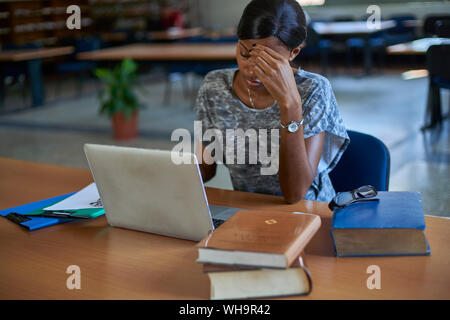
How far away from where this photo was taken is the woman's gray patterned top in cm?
160

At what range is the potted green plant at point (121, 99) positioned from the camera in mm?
5172

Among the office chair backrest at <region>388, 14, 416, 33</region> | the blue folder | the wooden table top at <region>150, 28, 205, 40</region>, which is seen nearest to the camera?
the blue folder

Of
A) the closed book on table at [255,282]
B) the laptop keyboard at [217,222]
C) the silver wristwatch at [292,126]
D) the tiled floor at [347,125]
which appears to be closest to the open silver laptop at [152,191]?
the laptop keyboard at [217,222]

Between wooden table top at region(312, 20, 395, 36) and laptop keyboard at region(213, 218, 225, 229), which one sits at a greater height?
wooden table top at region(312, 20, 395, 36)

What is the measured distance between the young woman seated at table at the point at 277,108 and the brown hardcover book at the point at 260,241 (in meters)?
0.39

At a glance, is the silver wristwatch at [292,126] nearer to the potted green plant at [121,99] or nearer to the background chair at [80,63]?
the potted green plant at [121,99]

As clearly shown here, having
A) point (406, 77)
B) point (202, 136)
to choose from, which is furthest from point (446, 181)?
point (406, 77)

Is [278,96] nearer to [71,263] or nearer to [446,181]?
[71,263]

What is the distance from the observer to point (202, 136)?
1749 millimetres

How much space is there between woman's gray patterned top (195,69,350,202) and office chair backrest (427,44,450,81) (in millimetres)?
3486

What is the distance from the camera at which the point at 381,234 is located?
109 centimetres

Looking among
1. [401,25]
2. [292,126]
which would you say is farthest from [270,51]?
[401,25]

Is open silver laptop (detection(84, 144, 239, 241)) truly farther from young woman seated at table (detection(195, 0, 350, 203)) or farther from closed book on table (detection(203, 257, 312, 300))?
young woman seated at table (detection(195, 0, 350, 203))

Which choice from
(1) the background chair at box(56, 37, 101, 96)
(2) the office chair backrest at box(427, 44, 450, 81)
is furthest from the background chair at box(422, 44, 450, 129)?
(1) the background chair at box(56, 37, 101, 96)
